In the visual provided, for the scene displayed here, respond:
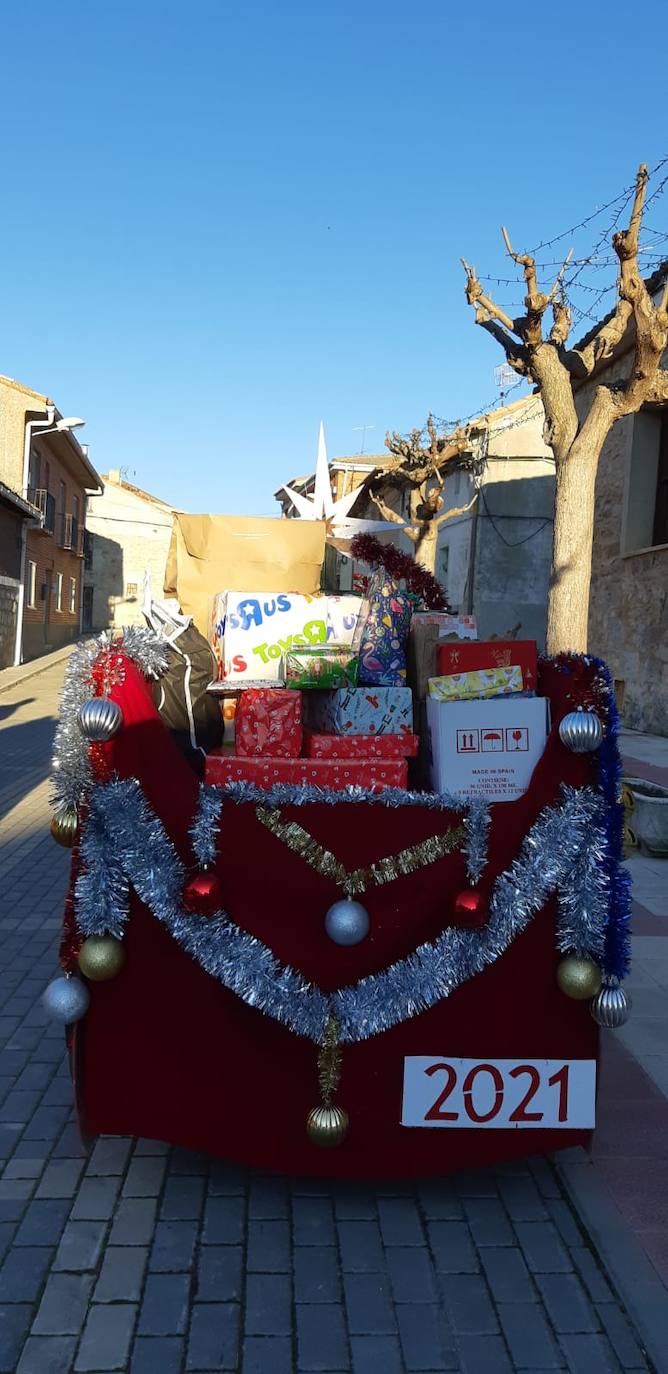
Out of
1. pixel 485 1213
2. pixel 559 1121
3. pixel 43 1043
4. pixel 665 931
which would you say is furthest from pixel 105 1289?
pixel 665 931

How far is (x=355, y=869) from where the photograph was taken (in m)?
2.45

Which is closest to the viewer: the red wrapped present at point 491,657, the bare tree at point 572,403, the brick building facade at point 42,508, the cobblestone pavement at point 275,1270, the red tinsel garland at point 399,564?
the cobblestone pavement at point 275,1270

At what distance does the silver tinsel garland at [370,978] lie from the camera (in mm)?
2404

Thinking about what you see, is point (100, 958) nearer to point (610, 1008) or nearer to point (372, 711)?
point (372, 711)

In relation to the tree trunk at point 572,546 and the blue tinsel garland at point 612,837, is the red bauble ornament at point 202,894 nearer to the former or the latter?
the blue tinsel garland at point 612,837

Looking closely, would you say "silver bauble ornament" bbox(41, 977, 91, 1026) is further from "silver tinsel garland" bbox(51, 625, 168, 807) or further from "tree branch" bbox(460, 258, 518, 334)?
"tree branch" bbox(460, 258, 518, 334)

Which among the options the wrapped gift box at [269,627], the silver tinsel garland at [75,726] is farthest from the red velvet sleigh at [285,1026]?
the wrapped gift box at [269,627]

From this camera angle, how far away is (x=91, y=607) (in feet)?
148

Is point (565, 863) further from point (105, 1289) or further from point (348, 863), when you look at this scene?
point (105, 1289)

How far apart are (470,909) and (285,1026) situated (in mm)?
606

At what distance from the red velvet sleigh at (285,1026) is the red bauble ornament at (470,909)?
68 mm

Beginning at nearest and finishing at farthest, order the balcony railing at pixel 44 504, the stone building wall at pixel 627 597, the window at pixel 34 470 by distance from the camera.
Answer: the stone building wall at pixel 627 597, the balcony railing at pixel 44 504, the window at pixel 34 470

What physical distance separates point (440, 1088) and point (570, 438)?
7.76 meters

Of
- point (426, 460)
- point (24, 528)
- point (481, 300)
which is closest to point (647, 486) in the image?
point (481, 300)
